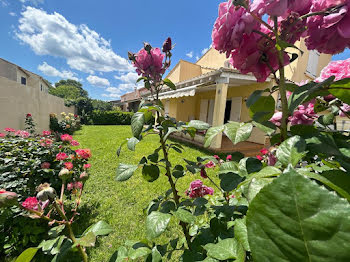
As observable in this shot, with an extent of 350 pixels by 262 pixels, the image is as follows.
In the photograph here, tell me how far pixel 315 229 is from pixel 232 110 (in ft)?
29.8

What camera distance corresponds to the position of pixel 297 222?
0.18m

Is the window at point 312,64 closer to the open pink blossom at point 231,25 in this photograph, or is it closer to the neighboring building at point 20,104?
the open pink blossom at point 231,25

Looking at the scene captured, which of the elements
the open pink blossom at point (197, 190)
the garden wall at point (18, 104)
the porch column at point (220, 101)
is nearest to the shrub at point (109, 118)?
the garden wall at point (18, 104)

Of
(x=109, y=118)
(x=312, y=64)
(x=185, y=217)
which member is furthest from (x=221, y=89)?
(x=109, y=118)

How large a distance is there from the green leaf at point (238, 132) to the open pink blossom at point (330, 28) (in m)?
0.37

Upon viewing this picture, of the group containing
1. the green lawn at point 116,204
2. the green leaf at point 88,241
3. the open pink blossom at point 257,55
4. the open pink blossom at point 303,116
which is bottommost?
the green lawn at point 116,204

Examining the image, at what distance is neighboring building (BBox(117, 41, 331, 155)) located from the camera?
248 inches

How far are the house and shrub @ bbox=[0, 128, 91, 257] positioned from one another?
203 inches

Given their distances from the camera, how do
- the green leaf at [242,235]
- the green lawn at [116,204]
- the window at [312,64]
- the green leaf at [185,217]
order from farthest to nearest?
1. the window at [312,64]
2. the green lawn at [116,204]
3. the green leaf at [185,217]
4. the green leaf at [242,235]

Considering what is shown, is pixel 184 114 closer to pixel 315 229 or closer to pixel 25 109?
pixel 25 109

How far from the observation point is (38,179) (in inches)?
87.7

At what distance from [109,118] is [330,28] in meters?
21.1

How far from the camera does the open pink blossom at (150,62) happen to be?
1128mm

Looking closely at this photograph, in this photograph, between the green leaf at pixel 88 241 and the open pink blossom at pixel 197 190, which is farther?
the open pink blossom at pixel 197 190
